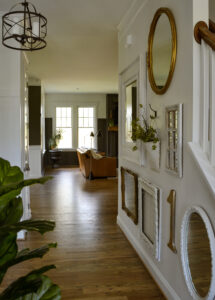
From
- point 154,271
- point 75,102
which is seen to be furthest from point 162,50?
point 75,102

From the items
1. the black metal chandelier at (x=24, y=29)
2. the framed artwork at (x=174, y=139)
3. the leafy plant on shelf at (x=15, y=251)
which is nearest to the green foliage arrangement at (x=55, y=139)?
the black metal chandelier at (x=24, y=29)

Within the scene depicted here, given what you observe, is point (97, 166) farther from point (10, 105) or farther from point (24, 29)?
point (24, 29)

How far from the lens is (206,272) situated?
1918mm

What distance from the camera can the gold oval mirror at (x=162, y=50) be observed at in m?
2.52

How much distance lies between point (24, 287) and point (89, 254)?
8.89 ft

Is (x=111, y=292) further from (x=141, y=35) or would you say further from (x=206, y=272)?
(x=141, y=35)

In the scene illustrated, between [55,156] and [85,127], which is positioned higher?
[85,127]

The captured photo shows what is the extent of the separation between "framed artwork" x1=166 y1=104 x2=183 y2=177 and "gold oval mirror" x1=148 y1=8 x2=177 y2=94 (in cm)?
27

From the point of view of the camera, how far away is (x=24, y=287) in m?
1.06

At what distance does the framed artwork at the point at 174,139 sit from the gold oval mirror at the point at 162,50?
0.27 meters

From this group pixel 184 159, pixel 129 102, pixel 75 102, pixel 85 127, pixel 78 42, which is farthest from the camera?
pixel 85 127

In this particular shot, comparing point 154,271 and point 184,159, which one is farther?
point 154,271

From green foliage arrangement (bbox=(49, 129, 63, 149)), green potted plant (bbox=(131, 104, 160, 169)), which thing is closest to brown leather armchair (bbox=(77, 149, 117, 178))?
green foliage arrangement (bbox=(49, 129, 63, 149))

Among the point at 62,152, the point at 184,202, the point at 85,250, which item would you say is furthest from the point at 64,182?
the point at 184,202
